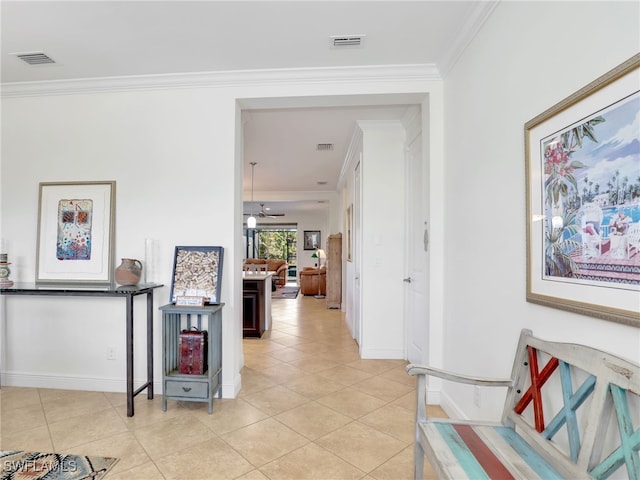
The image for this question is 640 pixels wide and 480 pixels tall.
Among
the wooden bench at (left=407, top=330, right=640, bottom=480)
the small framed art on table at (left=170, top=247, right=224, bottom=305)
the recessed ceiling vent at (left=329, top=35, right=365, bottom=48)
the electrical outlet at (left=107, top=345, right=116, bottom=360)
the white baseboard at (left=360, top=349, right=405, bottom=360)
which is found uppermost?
the recessed ceiling vent at (left=329, top=35, right=365, bottom=48)

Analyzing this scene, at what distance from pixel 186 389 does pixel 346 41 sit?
109 inches

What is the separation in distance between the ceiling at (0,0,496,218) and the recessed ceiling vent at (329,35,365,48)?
31mm

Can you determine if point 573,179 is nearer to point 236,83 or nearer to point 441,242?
point 441,242

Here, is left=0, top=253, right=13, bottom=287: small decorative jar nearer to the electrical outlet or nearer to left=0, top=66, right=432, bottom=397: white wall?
left=0, top=66, right=432, bottom=397: white wall

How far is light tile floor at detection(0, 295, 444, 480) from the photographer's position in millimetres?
1882

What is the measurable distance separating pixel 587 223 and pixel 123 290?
2699 millimetres

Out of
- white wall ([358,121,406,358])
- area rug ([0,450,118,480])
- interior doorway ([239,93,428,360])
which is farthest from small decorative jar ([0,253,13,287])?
white wall ([358,121,406,358])

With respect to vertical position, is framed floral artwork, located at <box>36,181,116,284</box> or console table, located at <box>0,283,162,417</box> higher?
framed floral artwork, located at <box>36,181,116,284</box>

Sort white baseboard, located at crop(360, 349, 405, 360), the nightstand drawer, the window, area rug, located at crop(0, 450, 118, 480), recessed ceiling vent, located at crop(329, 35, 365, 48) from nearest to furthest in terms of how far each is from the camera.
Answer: area rug, located at crop(0, 450, 118, 480), recessed ceiling vent, located at crop(329, 35, 365, 48), the nightstand drawer, white baseboard, located at crop(360, 349, 405, 360), the window

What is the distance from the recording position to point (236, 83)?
2.81 m

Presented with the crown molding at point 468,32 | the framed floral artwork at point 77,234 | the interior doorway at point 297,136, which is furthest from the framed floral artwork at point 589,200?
the framed floral artwork at point 77,234

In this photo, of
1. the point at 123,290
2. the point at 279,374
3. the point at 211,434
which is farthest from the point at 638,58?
the point at 279,374

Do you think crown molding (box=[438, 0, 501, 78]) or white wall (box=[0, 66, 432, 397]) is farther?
white wall (box=[0, 66, 432, 397])

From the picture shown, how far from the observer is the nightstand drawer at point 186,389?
252 cm
